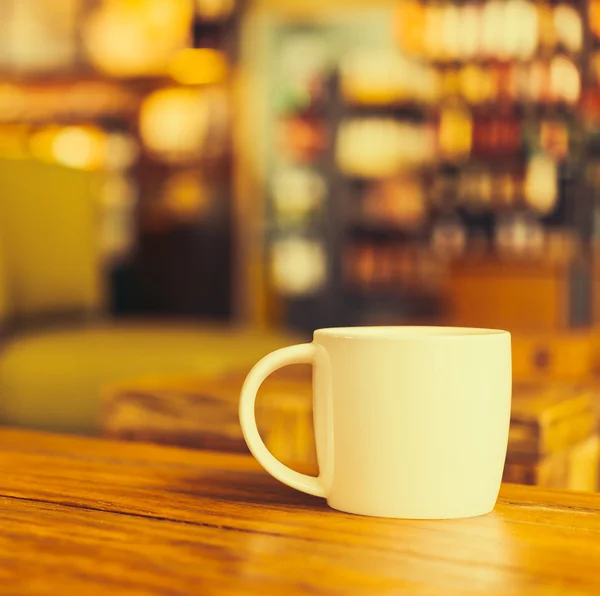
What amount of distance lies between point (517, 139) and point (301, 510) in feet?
16.1

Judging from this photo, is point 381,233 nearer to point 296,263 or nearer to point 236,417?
point 296,263

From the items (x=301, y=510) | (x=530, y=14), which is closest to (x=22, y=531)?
(x=301, y=510)

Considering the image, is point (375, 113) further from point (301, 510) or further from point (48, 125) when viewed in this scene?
point (301, 510)

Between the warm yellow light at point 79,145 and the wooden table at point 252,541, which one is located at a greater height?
the warm yellow light at point 79,145

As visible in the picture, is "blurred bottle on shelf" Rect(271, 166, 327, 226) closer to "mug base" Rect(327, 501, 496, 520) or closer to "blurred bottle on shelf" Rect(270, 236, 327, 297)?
"blurred bottle on shelf" Rect(270, 236, 327, 297)

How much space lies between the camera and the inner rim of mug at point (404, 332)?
542 mm

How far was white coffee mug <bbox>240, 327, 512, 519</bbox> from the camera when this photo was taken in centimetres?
52

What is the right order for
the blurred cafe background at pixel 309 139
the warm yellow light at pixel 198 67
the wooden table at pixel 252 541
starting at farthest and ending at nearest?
the warm yellow light at pixel 198 67, the blurred cafe background at pixel 309 139, the wooden table at pixel 252 541

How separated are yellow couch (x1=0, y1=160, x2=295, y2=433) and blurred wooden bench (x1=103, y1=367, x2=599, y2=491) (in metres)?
0.59

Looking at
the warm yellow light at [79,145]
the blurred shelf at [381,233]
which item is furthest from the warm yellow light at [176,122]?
the blurred shelf at [381,233]

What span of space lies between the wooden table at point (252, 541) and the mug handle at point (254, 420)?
0.05 ft

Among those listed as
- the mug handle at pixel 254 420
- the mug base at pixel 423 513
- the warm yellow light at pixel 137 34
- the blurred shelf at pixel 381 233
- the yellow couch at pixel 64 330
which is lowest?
the blurred shelf at pixel 381 233

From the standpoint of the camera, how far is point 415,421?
52 cm

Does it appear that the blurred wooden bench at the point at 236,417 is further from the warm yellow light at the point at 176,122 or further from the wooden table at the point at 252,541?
the warm yellow light at the point at 176,122
